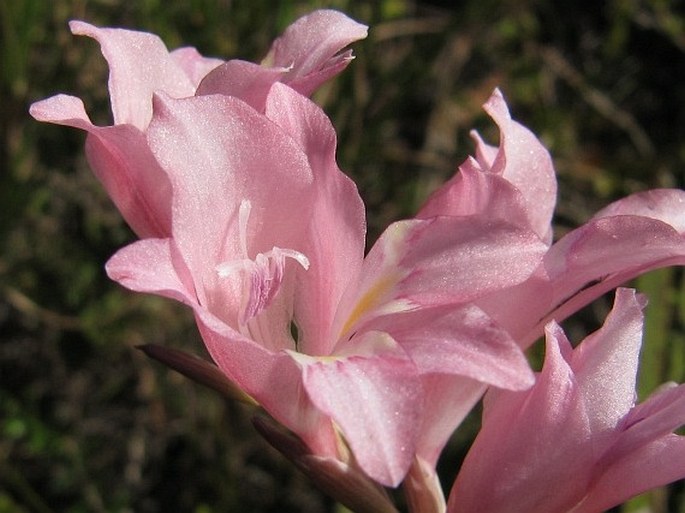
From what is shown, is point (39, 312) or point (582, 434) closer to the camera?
point (582, 434)

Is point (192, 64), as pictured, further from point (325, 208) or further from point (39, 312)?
point (39, 312)

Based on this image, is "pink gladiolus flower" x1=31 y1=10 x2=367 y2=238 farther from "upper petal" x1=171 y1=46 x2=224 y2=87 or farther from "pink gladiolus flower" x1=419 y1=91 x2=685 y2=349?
"pink gladiolus flower" x1=419 y1=91 x2=685 y2=349

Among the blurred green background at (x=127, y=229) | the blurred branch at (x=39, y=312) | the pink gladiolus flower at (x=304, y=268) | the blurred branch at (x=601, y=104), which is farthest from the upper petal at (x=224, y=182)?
the blurred branch at (x=601, y=104)

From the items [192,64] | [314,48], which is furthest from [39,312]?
[314,48]

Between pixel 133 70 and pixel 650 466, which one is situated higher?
pixel 133 70

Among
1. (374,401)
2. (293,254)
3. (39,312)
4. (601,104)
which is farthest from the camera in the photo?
(601,104)

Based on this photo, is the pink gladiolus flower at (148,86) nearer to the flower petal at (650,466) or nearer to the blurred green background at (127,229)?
the flower petal at (650,466)

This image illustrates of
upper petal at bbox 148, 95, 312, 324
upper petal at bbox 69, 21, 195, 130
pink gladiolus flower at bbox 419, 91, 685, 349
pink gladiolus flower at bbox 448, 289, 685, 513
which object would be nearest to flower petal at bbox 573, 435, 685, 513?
pink gladiolus flower at bbox 448, 289, 685, 513
